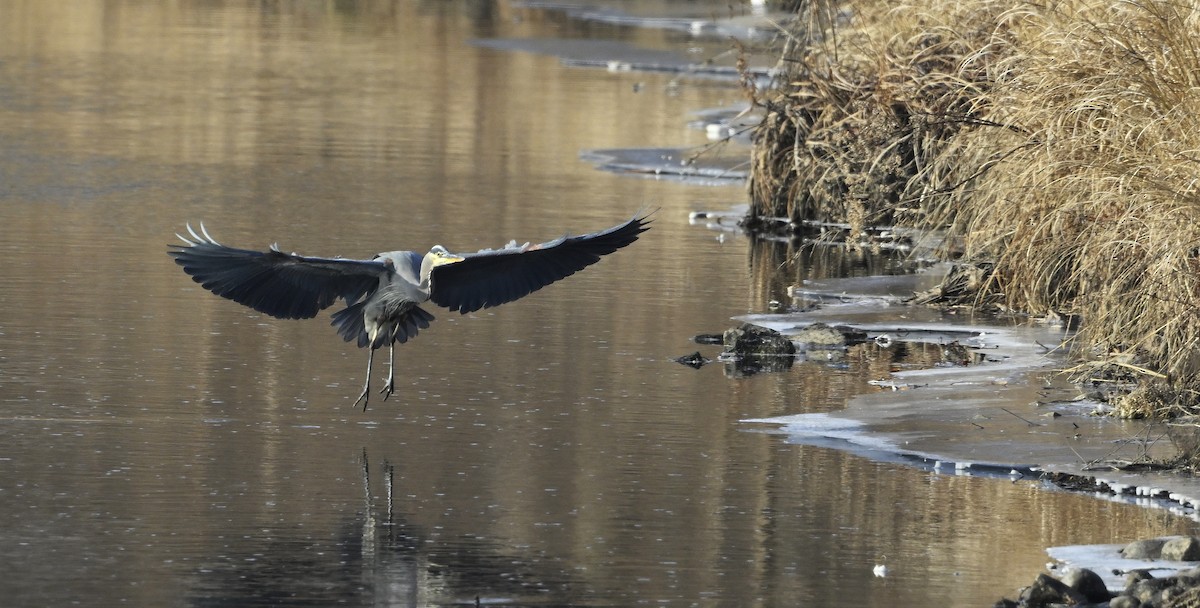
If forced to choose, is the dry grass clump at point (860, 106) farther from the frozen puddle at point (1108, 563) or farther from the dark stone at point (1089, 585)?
the dark stone at point (1089, 585)

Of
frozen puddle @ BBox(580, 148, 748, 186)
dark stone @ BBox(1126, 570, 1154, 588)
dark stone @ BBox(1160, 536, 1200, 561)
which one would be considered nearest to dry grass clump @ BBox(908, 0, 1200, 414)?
dark stone @ BBox(1160, 536, 1200, 561)

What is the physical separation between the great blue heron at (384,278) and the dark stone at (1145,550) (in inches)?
106

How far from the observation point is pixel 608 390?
1000 cm

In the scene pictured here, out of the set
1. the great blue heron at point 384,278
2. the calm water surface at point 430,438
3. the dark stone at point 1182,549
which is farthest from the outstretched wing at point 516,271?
the dark stone at point 1182,549

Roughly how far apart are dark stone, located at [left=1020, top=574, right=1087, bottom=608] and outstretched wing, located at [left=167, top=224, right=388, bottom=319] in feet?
10.2

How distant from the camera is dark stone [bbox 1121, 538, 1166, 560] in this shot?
7.09m

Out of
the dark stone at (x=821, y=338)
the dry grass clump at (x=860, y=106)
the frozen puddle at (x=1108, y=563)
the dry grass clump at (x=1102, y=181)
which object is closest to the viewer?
the frozen puddle at (x=1108, y=563)

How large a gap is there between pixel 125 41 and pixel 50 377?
85.8ft

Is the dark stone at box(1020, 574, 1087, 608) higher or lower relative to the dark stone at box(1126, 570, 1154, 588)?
lower

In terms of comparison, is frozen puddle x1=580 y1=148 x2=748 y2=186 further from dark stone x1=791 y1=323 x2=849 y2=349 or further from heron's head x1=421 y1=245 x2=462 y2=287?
heron's head x1=421 y1=245 x2=462 y2=287

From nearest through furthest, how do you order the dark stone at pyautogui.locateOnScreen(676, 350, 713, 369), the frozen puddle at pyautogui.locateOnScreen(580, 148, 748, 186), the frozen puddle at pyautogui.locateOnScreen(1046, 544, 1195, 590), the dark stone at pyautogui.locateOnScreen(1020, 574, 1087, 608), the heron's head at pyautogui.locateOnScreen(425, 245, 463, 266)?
the dark stone at pyautogui.locateOnScreen(1020, 574, 1087, 608) → the frozen puddle at pyautogui.locateOnScreen(1046, 544, 1195, 590) → the heron's head at pyautogui.locateOnScreen(425, 245, 463, 266) → the dark stone at pyautogui.locateOnScreen(676, 350, 713, 369) → the frozen puddle at pyautogui.locateOnScreen(580, 148, 748, 186)

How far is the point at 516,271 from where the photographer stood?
9.25 meters

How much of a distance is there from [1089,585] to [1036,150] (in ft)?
16.2

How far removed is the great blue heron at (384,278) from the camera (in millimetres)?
8445
